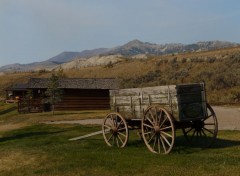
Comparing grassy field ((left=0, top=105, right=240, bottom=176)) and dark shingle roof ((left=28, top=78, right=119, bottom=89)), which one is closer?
grassy field ((left=0, top=105, right=240, bottom=176))

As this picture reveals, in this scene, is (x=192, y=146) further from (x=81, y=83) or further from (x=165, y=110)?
→ (x=81, y=83)

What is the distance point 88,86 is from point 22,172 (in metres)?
35.2

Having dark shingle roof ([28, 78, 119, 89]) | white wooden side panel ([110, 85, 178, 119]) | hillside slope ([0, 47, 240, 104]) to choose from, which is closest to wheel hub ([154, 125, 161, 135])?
white wooden side panel ([110, 85, 178, 119])

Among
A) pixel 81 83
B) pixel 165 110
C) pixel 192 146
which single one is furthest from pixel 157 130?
pixel 81 83

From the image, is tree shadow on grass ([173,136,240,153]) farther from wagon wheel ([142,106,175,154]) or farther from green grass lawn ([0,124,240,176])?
wagon wheel ([142,106,175,154])

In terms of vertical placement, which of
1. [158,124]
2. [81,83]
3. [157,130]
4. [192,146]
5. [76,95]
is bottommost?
[192,146]

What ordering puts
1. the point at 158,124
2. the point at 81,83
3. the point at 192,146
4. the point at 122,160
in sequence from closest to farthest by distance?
the point at 122,160 → the point at 158,124 → the point at 192,146 → the point at 81,83

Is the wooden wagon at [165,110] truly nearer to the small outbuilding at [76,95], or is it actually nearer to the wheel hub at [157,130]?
the wheel hub at [157,130]

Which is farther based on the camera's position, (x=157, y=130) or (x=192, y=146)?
(x=192, y=146)

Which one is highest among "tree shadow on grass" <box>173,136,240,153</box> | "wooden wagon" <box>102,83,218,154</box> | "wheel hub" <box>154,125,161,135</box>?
"wooden wagon" <box>102,83,218,154</box>

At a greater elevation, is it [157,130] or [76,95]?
[76,95]

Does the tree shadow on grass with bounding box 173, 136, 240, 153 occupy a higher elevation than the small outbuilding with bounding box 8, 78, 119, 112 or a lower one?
lower

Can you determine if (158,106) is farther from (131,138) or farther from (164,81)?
(164,81)

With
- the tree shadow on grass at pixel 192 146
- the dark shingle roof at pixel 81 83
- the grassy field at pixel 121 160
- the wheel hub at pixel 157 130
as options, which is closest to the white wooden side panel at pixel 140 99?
the wheel hub at pixel 157 130
